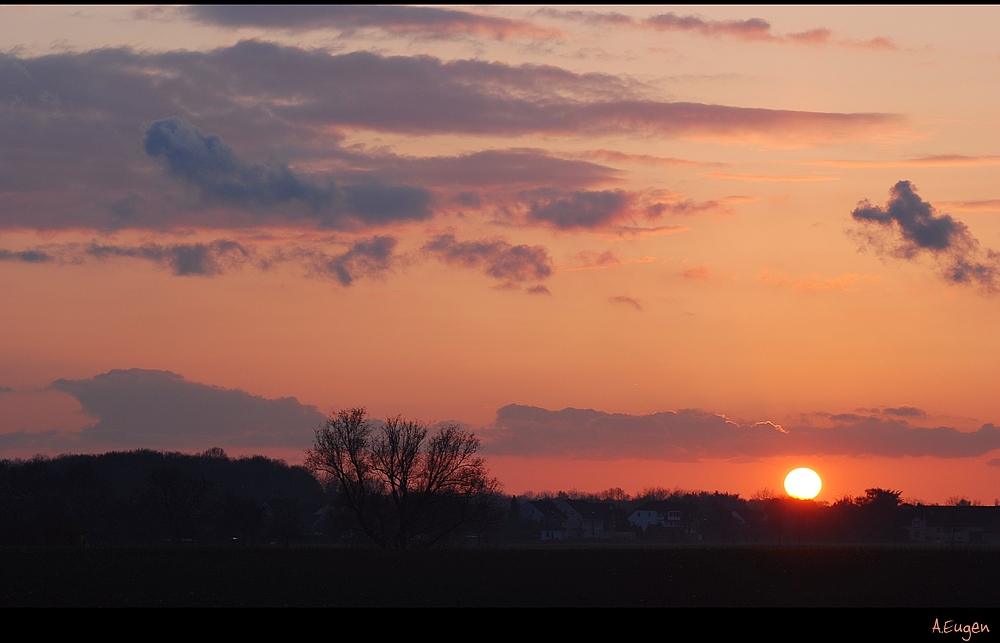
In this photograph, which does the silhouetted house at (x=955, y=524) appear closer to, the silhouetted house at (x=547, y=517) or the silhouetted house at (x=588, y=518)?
the silhouetted house at (x=588, y=518)

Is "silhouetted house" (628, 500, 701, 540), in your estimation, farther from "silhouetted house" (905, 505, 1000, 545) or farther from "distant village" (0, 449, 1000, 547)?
"silhouetted house" (905, 505, 1000, 545)

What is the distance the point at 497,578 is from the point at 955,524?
119 m

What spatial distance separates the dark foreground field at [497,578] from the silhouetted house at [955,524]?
93.6 meters

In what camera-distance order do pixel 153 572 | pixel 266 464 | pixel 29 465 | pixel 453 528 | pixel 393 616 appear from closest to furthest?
pixel 393 616 → pixel 153 572 → pixel 453 528 → pixel 29 465 → pixel 266 464

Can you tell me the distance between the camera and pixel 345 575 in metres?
55.1

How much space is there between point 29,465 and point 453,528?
44.6 m

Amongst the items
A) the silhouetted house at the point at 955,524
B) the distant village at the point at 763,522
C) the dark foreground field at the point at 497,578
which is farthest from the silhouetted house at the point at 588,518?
the dark foreground field at the point at 497,578

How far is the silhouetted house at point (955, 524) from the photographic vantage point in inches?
5792

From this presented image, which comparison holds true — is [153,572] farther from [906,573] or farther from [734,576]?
[906,573]

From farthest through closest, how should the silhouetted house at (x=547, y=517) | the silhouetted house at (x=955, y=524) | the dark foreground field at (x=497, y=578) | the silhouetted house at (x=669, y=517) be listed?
the silhouetted house at (x=669, y=517), the silhouetted house at (x=547, y=517), the silhouetted house at (x=955, y=524), the dark foreground field at (x=497, y=578)

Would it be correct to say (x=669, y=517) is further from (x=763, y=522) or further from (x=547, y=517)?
(x=763, y=522)

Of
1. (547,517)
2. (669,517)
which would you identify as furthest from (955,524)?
(547,517)

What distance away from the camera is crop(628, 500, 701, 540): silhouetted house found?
173m

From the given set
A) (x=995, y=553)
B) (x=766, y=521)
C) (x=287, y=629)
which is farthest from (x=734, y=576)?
(x=766, y=521)
